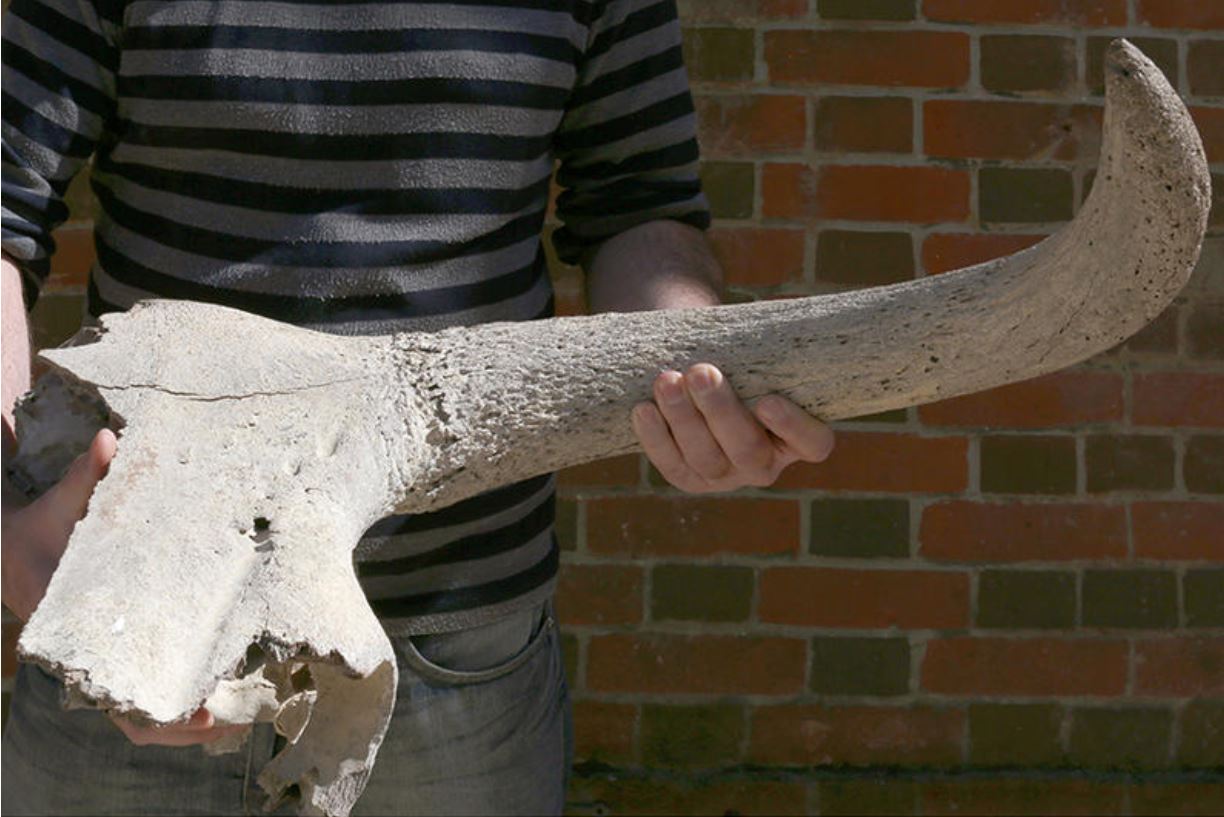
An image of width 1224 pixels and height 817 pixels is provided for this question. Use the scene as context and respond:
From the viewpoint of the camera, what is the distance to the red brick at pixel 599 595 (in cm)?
238

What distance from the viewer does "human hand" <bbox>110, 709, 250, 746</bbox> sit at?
37.0 inches

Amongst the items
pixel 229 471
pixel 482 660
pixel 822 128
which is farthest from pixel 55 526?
pixel 822 128

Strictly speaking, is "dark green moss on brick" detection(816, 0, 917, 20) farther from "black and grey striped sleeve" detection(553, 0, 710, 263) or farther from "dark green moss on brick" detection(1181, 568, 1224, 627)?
"dark green moss on brick" detection(1181, 568, 1224, 627)

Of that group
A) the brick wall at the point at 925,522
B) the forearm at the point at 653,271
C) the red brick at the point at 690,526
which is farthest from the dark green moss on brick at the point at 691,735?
the forearm at the point at 653,271

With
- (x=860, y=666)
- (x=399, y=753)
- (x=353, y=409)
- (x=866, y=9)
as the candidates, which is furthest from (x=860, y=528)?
(x=353, y=409)

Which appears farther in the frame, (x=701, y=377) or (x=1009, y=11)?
(x=1009, y=11)

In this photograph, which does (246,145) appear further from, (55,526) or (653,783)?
(653,783)

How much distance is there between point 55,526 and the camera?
1.13 meters

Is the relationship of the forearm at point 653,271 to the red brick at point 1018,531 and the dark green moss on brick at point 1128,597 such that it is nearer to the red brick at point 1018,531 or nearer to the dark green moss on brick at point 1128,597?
the red brick at point 1018,531

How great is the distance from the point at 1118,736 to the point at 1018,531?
365 millimetres

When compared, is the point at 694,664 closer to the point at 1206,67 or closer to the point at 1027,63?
the point at 1027,63

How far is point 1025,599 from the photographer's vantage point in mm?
2408

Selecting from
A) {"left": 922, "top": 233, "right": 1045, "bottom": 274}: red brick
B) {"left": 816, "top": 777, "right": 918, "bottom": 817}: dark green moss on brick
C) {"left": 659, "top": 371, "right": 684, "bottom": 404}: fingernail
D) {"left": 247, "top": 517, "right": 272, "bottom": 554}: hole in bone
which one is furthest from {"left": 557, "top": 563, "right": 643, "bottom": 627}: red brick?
{"left": 247, "top": 517, "right": 272, "bottom": 554}: hole in bone

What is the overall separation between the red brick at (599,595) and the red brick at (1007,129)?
0.74 metres
